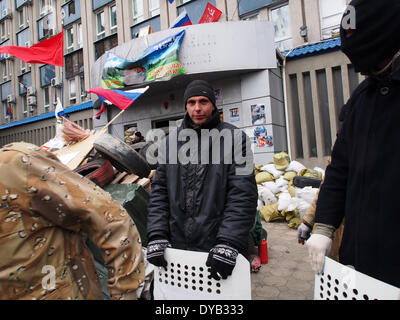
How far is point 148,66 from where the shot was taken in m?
8.26

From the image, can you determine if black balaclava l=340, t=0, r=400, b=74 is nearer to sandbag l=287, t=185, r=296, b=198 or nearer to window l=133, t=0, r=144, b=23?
sandbag l=287, t=185, r=296, b=198

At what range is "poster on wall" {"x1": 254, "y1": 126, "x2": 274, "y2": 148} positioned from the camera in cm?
778

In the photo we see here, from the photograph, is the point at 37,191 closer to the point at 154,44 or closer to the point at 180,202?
the point at 180,202

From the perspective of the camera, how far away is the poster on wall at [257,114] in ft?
25.9

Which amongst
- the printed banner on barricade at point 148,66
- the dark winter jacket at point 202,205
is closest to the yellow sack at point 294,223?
the dark winter jacket at point 202,205

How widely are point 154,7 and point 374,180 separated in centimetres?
1329

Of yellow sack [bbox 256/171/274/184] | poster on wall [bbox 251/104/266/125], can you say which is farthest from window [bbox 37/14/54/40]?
yellow sack [bbox 256/171/274/184]

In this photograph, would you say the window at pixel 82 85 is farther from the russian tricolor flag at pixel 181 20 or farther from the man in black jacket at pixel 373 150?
the man in black jacket at pixel 373 150

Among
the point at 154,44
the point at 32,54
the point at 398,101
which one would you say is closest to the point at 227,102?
the point at 154,44

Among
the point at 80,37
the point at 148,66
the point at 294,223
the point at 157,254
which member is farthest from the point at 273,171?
the point at 80,37

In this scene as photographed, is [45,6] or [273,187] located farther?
[45,6]

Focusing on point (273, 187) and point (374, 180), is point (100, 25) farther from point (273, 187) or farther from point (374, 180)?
point (374, 180)

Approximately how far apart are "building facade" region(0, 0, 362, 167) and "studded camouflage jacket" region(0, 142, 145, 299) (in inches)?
310

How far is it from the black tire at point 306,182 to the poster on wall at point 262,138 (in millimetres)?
2324
